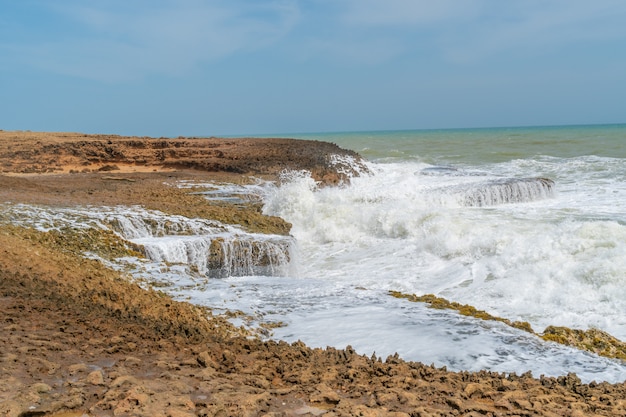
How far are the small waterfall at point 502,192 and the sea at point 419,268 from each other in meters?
0.03

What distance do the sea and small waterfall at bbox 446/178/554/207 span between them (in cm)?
3

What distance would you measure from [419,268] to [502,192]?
23.9 ft

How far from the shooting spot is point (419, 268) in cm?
944

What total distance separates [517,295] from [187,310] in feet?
14.7

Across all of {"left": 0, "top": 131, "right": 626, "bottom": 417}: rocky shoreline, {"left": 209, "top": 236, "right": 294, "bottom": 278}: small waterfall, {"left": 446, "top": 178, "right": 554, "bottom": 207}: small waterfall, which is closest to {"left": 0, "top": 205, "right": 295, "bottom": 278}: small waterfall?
{"left": 209, "top": 236, "right": 294, "bottom": 278}: small waterfall

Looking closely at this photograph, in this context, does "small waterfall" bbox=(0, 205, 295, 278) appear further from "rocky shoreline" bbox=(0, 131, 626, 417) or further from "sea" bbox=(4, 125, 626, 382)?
"rocky shoreline" bbox=(0, 131, 626, 417)

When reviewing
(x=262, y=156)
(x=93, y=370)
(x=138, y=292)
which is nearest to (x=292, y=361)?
(x=93, y=370)

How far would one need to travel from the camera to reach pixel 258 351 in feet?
14.6

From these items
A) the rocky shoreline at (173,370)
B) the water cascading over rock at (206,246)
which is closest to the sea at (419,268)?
the water cascading over rock at (206,246)

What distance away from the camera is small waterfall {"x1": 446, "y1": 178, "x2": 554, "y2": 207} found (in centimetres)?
1534

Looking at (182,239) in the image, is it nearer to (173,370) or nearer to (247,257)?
(247,257)

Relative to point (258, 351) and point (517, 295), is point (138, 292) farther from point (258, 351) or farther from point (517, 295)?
point (517, 295)

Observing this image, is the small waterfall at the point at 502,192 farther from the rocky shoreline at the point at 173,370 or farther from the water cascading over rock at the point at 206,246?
the rocky shoreline at the point at 173,370

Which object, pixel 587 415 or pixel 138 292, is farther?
pixel 138 292
